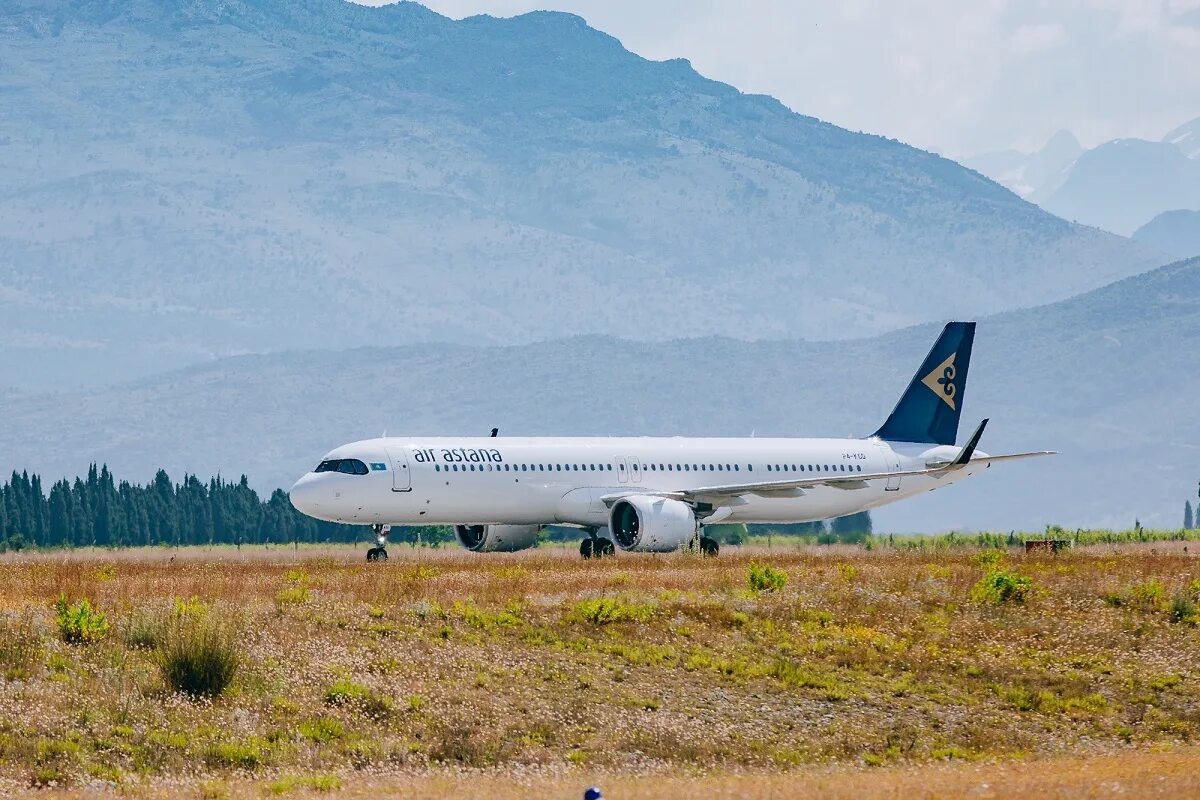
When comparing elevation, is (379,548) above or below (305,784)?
above

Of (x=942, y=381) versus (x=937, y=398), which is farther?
(x=942, y=381)

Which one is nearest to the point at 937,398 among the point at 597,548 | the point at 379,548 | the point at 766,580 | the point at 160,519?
the point at 597,548

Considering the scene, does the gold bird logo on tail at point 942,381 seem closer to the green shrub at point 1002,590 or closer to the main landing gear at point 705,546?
the main landing gear at point 705,546

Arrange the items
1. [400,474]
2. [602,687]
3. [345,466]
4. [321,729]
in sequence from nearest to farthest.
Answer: [321,729] < [602,687] < [345,466] < [400,474]

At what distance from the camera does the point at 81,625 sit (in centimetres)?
3456

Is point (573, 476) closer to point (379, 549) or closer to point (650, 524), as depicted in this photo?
point (650, 524)

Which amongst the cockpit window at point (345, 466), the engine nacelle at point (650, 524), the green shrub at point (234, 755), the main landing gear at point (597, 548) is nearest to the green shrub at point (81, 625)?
the green shrub at point (234, 755)

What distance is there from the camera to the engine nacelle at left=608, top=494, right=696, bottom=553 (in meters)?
61.0

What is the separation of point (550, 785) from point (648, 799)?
2.84 m

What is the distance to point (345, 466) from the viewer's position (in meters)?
58.2

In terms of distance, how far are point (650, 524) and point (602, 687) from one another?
86.9 feet

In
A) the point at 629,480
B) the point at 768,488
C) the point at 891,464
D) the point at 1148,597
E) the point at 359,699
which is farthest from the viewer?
the point at 891,464

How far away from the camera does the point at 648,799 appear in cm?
2491

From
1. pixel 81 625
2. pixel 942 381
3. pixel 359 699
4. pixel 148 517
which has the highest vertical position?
pixel 942 381
